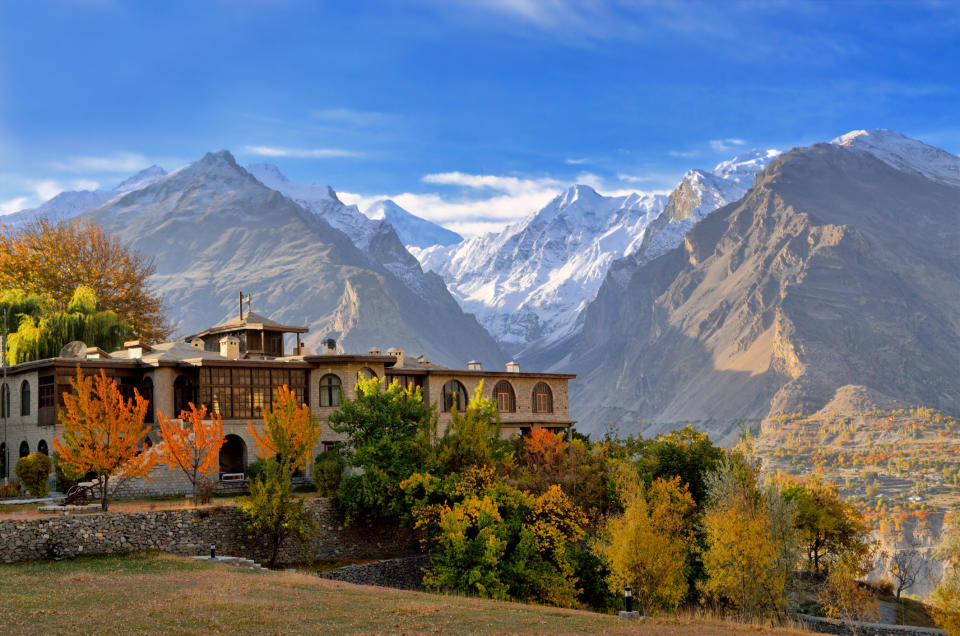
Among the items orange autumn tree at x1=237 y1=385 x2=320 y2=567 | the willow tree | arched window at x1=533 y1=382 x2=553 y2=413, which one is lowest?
orange autumn tree at x1=237 y1=385 x2=320 y2=567

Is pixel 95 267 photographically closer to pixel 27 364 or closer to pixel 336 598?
pixel 27 364

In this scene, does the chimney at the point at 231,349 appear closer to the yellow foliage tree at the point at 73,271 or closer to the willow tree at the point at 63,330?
the willow tree at the point at 63,330

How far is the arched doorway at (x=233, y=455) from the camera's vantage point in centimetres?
5134

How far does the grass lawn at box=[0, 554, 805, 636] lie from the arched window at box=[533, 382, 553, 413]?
36.2 metres

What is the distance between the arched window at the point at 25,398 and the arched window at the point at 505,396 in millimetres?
28846

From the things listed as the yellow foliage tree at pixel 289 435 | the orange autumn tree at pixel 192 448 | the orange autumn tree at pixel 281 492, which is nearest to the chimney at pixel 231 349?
the orange autumn tree at pixel 192 448

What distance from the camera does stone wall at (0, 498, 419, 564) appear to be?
3144 centimetres

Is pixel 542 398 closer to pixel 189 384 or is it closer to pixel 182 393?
pixel 189 384

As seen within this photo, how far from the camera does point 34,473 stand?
40188 millimetres

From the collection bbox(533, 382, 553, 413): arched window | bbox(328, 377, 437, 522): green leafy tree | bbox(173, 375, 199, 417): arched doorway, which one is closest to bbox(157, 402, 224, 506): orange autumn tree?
bbox(328, 377, 437, 522): green leafy tree

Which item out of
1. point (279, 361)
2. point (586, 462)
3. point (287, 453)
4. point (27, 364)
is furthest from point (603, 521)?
Answer: point (27, 364)

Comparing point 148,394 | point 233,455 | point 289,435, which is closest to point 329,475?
point 289,435

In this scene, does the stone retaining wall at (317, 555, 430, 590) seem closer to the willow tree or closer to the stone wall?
the stone wall

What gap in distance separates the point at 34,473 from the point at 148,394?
34.1ft
